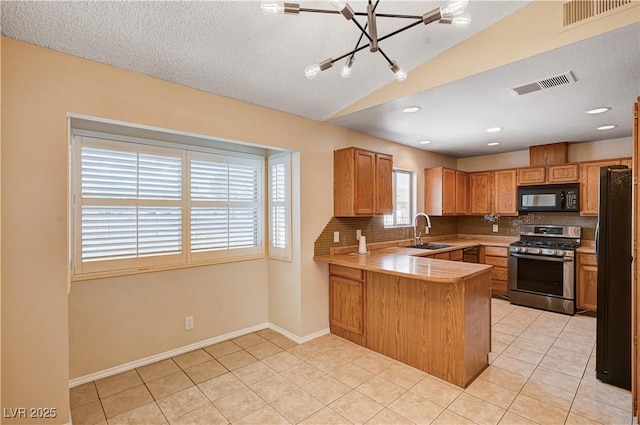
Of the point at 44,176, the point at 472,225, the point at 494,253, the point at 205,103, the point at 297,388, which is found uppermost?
the point at 205,103

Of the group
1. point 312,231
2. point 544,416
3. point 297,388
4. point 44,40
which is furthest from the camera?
point 312,231

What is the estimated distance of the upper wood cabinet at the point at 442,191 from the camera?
5047 mm

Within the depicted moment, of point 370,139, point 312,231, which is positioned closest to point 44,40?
point 312,231

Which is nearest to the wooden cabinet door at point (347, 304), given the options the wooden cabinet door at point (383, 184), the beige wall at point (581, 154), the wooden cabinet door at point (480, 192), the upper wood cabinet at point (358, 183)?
the upper wood cabinet at point (358, 183)

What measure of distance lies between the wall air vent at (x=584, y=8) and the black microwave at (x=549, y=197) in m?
3.37

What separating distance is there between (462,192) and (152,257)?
16.1ft

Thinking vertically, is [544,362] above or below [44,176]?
below

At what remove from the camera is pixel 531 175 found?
4816 millimetres

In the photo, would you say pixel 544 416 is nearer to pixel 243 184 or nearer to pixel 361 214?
pixel 361 214

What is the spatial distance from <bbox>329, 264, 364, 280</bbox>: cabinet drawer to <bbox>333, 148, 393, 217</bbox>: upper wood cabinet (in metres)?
0.61

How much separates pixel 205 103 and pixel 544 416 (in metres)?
3.48

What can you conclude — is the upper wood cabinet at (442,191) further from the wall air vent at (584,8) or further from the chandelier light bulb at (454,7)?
the chandelier light bulb at (454,7)

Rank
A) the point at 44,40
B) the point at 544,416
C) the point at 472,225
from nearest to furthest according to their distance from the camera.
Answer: the point at 44,40
the point at 544,416
the point at 472,225

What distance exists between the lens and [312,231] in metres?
3.45
